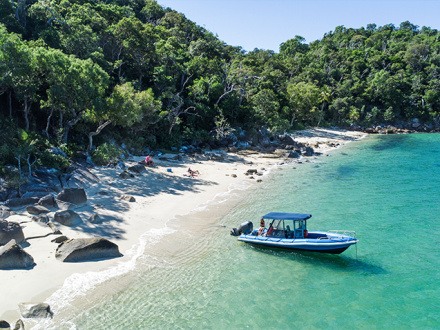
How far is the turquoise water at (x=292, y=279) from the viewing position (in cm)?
1180

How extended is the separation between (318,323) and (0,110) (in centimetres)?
3107

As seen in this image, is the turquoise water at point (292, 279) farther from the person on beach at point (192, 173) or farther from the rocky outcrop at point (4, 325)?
the person on beach at point (192, 173)

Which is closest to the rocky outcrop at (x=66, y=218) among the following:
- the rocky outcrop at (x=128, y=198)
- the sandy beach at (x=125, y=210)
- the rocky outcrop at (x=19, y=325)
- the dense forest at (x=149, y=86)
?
the sandy beach at (x=125, y=210)

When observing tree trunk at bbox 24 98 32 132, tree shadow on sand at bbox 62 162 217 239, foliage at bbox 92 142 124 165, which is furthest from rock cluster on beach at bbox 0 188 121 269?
tree trunk at bbox 24 98 32 132

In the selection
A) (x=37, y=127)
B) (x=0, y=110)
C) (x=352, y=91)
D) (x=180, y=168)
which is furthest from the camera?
(x=352, y=91)

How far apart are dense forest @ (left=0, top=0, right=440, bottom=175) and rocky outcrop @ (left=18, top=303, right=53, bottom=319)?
1333 cm

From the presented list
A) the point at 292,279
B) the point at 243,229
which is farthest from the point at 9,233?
the point at 292,279

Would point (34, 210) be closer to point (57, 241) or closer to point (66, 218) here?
point (66, 218)

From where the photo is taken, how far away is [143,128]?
127 feet

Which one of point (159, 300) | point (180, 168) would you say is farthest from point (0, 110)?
point (159, 300)

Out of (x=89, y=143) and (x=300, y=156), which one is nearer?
(x=89, y=143)

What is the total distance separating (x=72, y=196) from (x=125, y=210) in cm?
364

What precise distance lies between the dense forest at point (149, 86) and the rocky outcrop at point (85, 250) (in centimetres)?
1013

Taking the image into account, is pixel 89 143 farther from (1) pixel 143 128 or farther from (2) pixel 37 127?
→ (1) pixel 143 128
